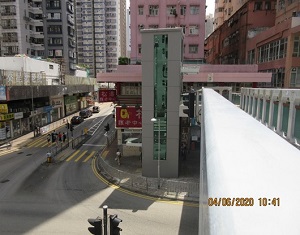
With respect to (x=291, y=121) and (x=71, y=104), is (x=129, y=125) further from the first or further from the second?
(x=71, y=104)

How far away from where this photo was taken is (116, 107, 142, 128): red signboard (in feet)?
76.0

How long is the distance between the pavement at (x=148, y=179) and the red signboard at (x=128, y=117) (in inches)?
129

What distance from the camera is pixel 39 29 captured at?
5938cm

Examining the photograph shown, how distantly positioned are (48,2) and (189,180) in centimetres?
5926

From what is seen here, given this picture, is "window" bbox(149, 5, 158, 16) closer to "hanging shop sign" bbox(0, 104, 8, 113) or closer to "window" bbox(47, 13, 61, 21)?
"hanging shop sign" bbox(0, 104, 8, 113)

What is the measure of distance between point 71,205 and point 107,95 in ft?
45.9

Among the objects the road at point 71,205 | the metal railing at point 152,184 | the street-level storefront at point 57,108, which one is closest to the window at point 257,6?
the metal railing at point 152,184

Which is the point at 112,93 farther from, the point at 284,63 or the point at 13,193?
the point at 284,63

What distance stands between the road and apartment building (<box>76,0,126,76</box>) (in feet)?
303

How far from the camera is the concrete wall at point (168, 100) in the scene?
1869 cm

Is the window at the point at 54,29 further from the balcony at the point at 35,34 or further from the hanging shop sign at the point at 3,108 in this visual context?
the hanging shop sign at the point at 3,108

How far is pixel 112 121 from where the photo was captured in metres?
46.8

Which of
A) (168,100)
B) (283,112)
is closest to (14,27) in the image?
Answer: (168,100)

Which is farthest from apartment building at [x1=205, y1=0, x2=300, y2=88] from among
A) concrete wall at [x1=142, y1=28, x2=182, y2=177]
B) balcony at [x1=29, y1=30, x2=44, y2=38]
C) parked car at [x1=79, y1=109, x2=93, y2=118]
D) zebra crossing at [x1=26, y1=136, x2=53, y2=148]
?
balcony at [x1=29, y1=30, x2=44, y2=38]
